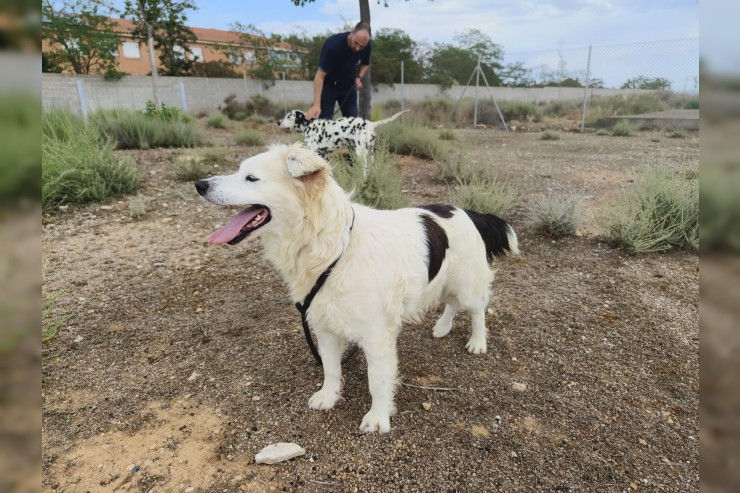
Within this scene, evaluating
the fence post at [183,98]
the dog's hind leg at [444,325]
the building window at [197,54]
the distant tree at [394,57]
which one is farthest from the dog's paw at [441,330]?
the building window at [197,54]

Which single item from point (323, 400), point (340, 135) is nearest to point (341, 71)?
point (340, 135)

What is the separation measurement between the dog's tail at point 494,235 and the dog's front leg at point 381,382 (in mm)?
1220

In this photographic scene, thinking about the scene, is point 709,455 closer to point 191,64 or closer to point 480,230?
point 480,230

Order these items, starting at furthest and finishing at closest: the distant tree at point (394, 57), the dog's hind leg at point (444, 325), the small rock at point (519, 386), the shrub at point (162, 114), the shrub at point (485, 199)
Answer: the distant tree at point (394, 57) < the shrub at point (162, 114) < the shrub at point (485, 199) < the dog's hind leg at point (444, 325) < the small rock at point (519, 386)

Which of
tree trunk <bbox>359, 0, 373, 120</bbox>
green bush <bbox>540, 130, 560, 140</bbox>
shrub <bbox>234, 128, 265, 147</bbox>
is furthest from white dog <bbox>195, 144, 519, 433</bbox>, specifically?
green bush <bbox>540, 130, 560, 140</bbox>

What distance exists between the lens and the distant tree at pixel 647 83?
14452 millimetres

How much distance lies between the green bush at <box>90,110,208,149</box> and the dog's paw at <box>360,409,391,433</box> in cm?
778

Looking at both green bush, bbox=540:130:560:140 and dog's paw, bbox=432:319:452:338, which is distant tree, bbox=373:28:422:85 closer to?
green bush, bbox=540:130:560:140

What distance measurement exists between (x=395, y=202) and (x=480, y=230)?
8.24 feet

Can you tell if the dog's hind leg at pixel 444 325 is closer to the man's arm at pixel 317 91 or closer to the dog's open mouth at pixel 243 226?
the dog's open mouth at pixel 243 226

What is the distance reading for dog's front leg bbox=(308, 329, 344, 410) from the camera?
8.50 ft

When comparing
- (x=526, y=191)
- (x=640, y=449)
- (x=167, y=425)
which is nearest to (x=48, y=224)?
(x=167, y=425)

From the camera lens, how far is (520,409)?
260 cm

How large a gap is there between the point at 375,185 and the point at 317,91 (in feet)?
5.98
